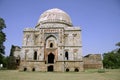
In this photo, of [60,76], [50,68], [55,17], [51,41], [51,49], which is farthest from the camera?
[55,17]

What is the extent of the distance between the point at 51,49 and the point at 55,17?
25.0ft

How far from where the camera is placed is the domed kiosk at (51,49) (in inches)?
1161

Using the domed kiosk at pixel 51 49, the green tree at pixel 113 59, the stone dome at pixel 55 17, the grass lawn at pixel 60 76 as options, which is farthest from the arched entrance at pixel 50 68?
the green tree at pixel 113 59

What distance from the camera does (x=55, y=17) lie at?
35.3 metres

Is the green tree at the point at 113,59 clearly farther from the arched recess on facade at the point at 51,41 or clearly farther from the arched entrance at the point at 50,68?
the arched entrance at the point at 50,68

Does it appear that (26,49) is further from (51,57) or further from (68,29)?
(68,29)

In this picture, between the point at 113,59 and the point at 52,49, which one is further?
the point at 113,59

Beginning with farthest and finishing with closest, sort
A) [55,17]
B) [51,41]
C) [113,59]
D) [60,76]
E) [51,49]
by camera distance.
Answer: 1. [113,59]
2. [55,17]
3. [51,41]
4. [51,49]
5. [60,76]

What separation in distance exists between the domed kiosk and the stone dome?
2398 millimetres

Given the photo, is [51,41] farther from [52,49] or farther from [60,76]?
[60,76]

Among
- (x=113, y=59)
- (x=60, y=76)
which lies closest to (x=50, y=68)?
(x=60, y=76)

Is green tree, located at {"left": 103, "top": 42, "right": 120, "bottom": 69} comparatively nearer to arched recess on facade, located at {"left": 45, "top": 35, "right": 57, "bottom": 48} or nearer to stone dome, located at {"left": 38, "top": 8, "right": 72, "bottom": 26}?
stone dome, located at {"left": 38, "top": 8, "right": 72, "bottom": 26}

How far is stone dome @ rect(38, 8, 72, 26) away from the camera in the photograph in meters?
34.9

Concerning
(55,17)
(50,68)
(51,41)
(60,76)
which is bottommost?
(60,76)
